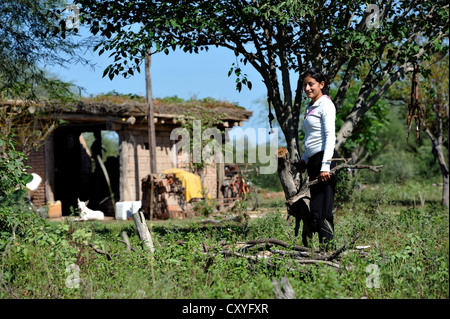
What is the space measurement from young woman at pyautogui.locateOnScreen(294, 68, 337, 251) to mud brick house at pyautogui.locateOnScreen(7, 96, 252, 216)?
31.9 feet

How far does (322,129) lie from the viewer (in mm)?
4668

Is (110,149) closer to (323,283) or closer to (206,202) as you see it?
(206,202)

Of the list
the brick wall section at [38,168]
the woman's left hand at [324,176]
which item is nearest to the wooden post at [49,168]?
the brick wall section at [38,168]

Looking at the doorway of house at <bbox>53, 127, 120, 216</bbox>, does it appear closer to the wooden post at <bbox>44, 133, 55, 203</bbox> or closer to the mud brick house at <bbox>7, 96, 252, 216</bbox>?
the mud brick house at <bbox>7, 96, 252, 216</bbox>

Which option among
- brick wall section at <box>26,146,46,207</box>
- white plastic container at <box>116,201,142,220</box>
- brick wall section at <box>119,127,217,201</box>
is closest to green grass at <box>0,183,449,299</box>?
white plastic container at <box>116,201,142,220</box>

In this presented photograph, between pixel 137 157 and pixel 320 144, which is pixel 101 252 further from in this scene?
pixel 137 157

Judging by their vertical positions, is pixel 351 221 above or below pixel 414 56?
below

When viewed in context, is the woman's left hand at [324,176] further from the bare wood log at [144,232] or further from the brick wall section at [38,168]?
the brick wall section at [38,168]

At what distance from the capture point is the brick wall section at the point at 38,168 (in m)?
14.6

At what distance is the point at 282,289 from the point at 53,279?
2037 millimetres

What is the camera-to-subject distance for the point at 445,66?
1445 cm

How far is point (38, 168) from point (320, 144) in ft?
38.7

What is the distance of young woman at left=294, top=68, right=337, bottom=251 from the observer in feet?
15.0

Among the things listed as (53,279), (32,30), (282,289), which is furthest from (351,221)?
(32,30)
